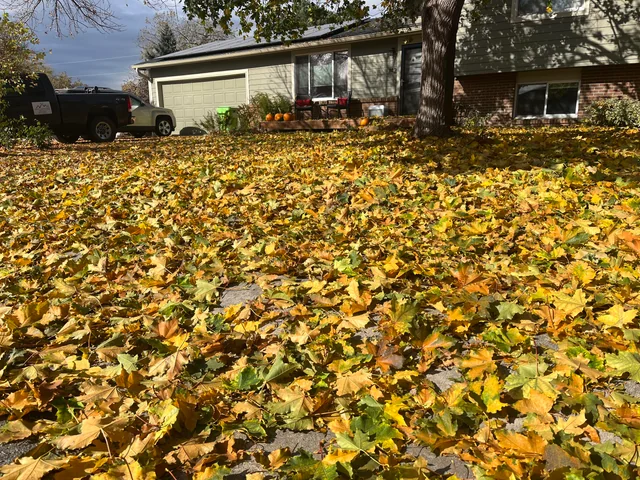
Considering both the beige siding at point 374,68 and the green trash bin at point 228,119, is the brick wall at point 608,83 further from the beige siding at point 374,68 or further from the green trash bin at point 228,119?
the green trash bin at point 228,119

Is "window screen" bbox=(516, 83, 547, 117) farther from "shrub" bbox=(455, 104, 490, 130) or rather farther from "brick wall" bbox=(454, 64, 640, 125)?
"shrub" bbox=(455, 104, 490, 130)

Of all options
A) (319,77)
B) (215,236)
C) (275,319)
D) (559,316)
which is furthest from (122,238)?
(319,77)

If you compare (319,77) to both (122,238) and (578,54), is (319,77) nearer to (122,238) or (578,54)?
(578,54)

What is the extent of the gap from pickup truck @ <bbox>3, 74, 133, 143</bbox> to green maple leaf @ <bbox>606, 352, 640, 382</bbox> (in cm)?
1501

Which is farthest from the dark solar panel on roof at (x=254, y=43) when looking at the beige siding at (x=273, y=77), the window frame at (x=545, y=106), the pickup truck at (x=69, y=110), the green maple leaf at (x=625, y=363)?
the green maple leaf at (x=625, y=363)

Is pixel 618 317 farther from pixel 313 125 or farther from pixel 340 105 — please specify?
pixel 340 105

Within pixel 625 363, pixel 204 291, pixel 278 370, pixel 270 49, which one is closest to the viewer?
pixel 625 363

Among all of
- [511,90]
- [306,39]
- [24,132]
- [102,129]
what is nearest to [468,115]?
[511,90]

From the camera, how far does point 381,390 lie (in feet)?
5.83

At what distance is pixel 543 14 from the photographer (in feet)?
41.8

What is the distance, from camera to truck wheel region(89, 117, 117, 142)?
14.9 meters

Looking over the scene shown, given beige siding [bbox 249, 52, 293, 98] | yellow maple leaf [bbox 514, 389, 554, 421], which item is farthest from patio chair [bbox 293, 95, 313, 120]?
yellow maple leaf [bbox 514, 389, 554, 421]

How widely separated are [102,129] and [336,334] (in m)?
15.3

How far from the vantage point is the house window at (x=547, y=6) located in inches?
481
